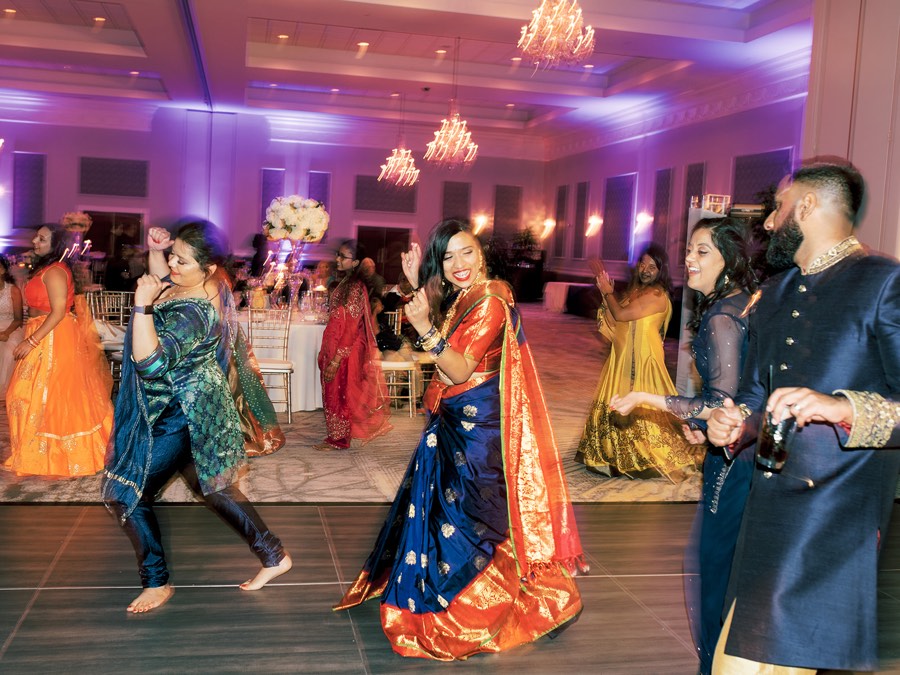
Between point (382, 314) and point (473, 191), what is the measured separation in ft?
38.8

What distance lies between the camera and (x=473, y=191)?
64.5 feet

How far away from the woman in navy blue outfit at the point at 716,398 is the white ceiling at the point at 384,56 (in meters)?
7.41

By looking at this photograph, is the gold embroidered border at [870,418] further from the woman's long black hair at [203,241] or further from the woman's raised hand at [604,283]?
the woman's raised hand at [604,283]

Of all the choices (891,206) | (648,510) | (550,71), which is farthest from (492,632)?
(550,71)

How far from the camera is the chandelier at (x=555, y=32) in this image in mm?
7201

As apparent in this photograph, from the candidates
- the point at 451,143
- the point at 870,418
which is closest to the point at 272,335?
the point at 451,143

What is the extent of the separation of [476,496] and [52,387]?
10.7 ft

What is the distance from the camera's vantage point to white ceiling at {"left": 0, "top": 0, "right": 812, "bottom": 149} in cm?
965

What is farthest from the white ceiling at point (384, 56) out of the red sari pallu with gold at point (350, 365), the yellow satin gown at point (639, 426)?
the yellow satin gown at point (639, 426)

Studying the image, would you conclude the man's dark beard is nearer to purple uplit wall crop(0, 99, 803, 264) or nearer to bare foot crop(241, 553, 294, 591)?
bare foot crop(241, 553, 294, 591)

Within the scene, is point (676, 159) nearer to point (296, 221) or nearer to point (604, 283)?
point (296, 221)

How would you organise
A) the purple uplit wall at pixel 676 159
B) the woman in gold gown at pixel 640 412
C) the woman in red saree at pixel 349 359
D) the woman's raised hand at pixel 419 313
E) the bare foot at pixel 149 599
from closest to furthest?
the woman's raised hand at pixel 419 313, the bare foot at pixel 149 599, the woman in gold gown at pixel 640 412, the woman in red saree at pixel 349 359, the purple uplit wall at pixel 676 159

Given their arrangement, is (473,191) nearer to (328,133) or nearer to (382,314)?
(328,133)

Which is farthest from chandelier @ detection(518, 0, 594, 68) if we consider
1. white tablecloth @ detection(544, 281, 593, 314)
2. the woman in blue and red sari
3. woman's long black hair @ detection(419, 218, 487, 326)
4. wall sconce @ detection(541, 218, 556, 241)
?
wall sconce @ detection(541, 218, 556, 241)
